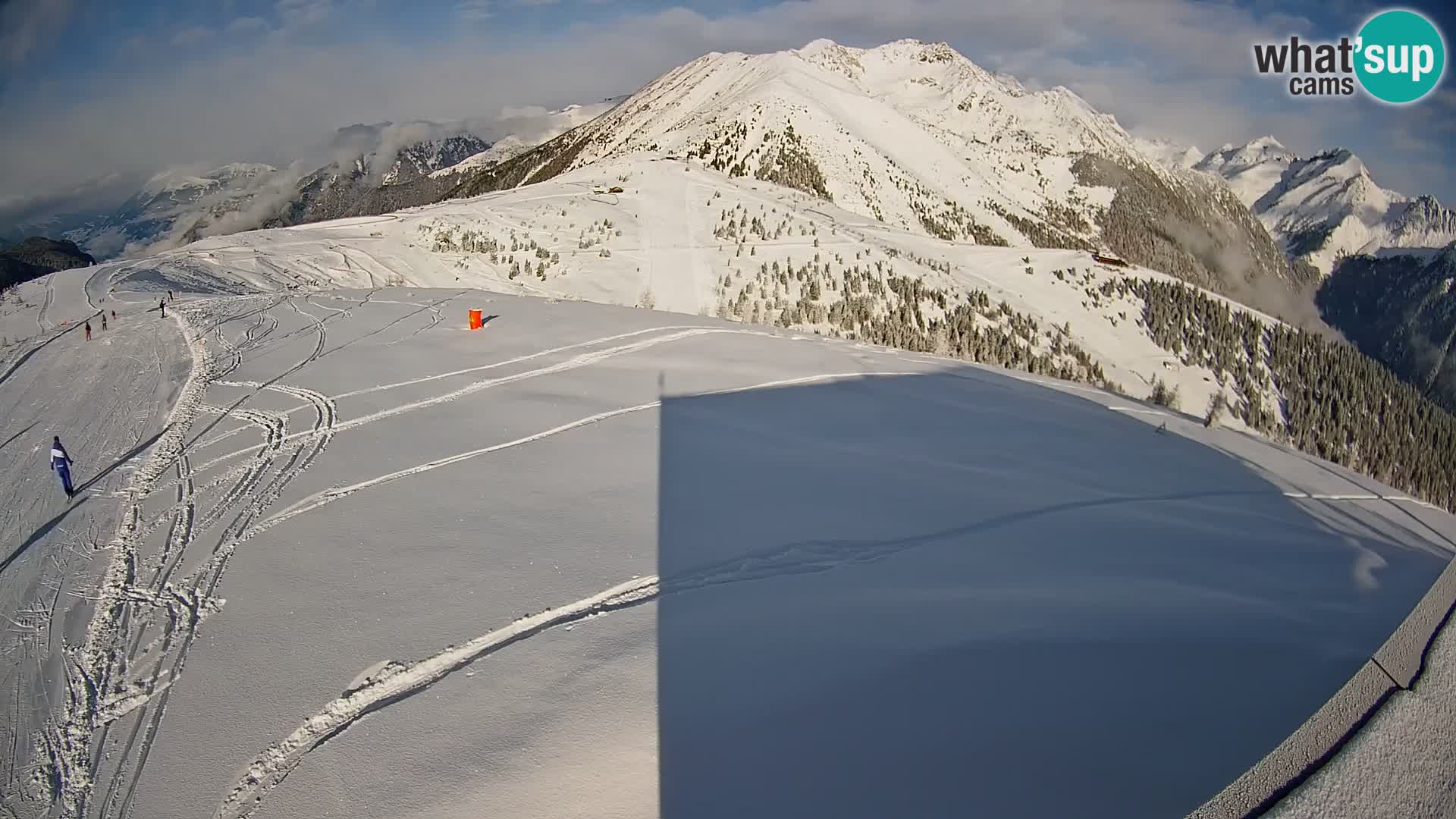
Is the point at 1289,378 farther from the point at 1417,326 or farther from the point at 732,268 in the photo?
the point at 1417,326

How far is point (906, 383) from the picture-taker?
11109 mm

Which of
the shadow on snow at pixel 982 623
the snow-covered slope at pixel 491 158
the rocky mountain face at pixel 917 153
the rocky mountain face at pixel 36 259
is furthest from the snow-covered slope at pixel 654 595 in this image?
A: the snow-covered slope at pixel 491 158

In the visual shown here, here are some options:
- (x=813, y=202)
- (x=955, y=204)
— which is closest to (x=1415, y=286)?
(x=955, y=204)

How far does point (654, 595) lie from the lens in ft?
15.8

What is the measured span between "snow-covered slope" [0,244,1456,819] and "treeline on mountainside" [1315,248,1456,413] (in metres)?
174

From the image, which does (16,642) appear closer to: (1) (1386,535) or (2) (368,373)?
(2) (368,373)

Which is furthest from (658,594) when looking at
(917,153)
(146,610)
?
(917,153)

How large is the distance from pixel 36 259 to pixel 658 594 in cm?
14627

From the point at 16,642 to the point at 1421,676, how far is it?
7.71 metres

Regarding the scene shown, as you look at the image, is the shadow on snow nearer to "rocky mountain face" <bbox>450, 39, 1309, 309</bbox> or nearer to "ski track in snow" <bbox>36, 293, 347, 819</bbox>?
"ski track in snow" <bbox>36, 293, 347, 819</bbox>

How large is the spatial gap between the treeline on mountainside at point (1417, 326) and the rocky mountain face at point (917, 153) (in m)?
25.5

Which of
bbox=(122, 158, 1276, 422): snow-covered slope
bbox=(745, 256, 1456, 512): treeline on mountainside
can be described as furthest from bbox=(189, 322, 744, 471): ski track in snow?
bbox=(122, 158, 1276, 422): snow-covered slope

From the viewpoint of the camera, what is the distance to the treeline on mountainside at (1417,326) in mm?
147375

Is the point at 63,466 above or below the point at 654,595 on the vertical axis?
above
